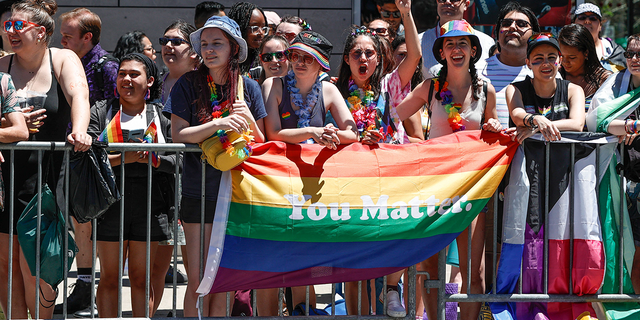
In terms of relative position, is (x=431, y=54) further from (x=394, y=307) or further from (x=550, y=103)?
(x=394, y=307)

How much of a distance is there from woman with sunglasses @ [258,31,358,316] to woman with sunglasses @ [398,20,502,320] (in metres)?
0.60

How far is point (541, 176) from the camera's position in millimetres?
4707

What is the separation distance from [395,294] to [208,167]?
1534mm

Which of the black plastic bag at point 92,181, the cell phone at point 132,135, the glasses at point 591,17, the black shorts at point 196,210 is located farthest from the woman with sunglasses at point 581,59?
the black plastic bag at point 92,181

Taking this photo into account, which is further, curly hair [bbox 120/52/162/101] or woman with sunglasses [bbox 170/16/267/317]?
curly hair [bbox 120/52/162/101]

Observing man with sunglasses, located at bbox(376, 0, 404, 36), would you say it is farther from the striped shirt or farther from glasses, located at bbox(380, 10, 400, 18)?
the striped shirt

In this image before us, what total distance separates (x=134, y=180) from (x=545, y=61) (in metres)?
2.98

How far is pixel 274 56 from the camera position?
5.80 metres

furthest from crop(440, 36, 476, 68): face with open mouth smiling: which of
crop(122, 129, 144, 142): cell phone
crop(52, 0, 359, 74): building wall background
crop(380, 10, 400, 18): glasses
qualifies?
crop(52, 0, 359, 74): building wall background

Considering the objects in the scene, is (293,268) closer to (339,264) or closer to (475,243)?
(339,264)

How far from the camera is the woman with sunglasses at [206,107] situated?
442cm

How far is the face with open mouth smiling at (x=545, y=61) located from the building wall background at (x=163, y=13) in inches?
187

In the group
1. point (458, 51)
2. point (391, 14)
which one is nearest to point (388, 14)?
point (391, 14)

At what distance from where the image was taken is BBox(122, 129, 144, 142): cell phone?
492 cm
